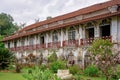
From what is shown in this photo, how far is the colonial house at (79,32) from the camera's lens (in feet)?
76.7

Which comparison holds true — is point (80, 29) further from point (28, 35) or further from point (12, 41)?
point (12, 41)

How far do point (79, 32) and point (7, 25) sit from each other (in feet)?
143

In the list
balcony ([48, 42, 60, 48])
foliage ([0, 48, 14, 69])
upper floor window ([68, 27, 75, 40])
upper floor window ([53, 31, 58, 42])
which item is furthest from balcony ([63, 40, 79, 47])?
foliage ([0, 48, 14, 69])

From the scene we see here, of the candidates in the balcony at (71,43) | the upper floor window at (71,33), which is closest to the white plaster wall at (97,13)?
the upper floor window at (71,33)

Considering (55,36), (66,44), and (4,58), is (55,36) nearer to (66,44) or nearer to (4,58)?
(66,44)

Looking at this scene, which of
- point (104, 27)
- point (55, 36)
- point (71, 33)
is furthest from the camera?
point (55, 36)

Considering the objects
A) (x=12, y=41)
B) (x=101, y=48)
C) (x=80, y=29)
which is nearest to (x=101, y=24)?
(x=80, y=29)

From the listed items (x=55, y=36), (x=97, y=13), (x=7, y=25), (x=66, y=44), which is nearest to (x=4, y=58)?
(x=66, y=44)

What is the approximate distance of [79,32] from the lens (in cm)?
2766

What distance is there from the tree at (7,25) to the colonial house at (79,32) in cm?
2905

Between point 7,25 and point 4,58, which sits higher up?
point 7,25

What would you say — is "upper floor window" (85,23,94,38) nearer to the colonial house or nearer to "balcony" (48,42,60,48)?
the colonial house

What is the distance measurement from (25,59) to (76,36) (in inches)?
376

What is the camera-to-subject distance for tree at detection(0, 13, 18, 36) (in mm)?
65688
